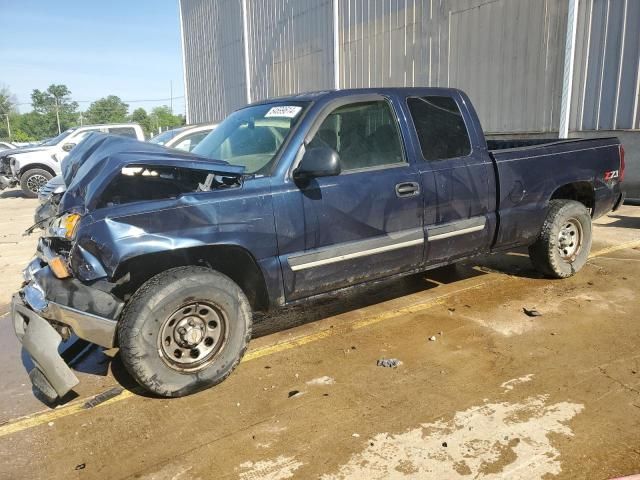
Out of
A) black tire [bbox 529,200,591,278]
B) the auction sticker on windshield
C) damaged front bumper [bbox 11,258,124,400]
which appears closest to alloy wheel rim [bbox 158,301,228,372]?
damaged front bumper [bbox 11,258,124,400]

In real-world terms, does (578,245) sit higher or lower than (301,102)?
lower

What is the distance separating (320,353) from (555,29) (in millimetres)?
8873

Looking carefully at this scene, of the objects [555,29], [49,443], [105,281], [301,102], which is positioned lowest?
[49,443]

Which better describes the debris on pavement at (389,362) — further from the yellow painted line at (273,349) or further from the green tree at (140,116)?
the green tree at (140,116)

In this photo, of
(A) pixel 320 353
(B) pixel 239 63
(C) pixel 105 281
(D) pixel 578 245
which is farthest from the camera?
(B) pixel 239 63

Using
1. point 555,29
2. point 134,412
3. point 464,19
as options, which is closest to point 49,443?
point 134,412

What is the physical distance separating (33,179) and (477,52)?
12136 millimetres

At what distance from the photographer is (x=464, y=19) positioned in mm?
11352

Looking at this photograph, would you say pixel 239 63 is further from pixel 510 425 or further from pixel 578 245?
pixel 510 425

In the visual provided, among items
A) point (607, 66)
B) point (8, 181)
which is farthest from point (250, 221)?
point (8, 181)

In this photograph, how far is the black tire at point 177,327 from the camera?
3074 mm

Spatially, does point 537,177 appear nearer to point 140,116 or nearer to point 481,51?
point 481,51

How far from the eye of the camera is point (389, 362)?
12.1ft

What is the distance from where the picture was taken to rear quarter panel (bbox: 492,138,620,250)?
4633 mm
